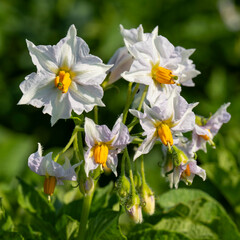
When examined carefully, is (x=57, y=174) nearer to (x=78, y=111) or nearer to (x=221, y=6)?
(x=78, y=111)

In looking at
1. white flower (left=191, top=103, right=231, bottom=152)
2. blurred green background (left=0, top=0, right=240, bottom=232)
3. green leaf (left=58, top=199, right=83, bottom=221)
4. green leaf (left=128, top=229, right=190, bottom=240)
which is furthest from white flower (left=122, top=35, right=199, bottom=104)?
blurred green background (left=0, top=0, right=240, bottom=232)

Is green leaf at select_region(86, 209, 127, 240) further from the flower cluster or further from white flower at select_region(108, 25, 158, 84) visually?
white flower at select_region(108, 25, 158, 84)

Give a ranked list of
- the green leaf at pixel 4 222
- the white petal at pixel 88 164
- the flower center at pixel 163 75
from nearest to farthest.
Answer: the white petal at pixel 88 164
the flower center at pixel 163 75
the green leaf at pixel 4 222

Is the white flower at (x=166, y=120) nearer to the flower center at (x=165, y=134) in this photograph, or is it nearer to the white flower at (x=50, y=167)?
the flower center at (x=165, y=134)

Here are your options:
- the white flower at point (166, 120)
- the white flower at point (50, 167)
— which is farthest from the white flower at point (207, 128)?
the white flower at point (50, 167)

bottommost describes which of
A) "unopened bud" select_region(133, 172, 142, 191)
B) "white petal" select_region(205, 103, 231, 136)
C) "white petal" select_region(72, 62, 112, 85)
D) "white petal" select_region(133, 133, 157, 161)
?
"unopened bud" select_region(133, 172, 142, 191)

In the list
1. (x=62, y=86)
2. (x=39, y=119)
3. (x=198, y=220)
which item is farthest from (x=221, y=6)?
(x=62, y=86)
